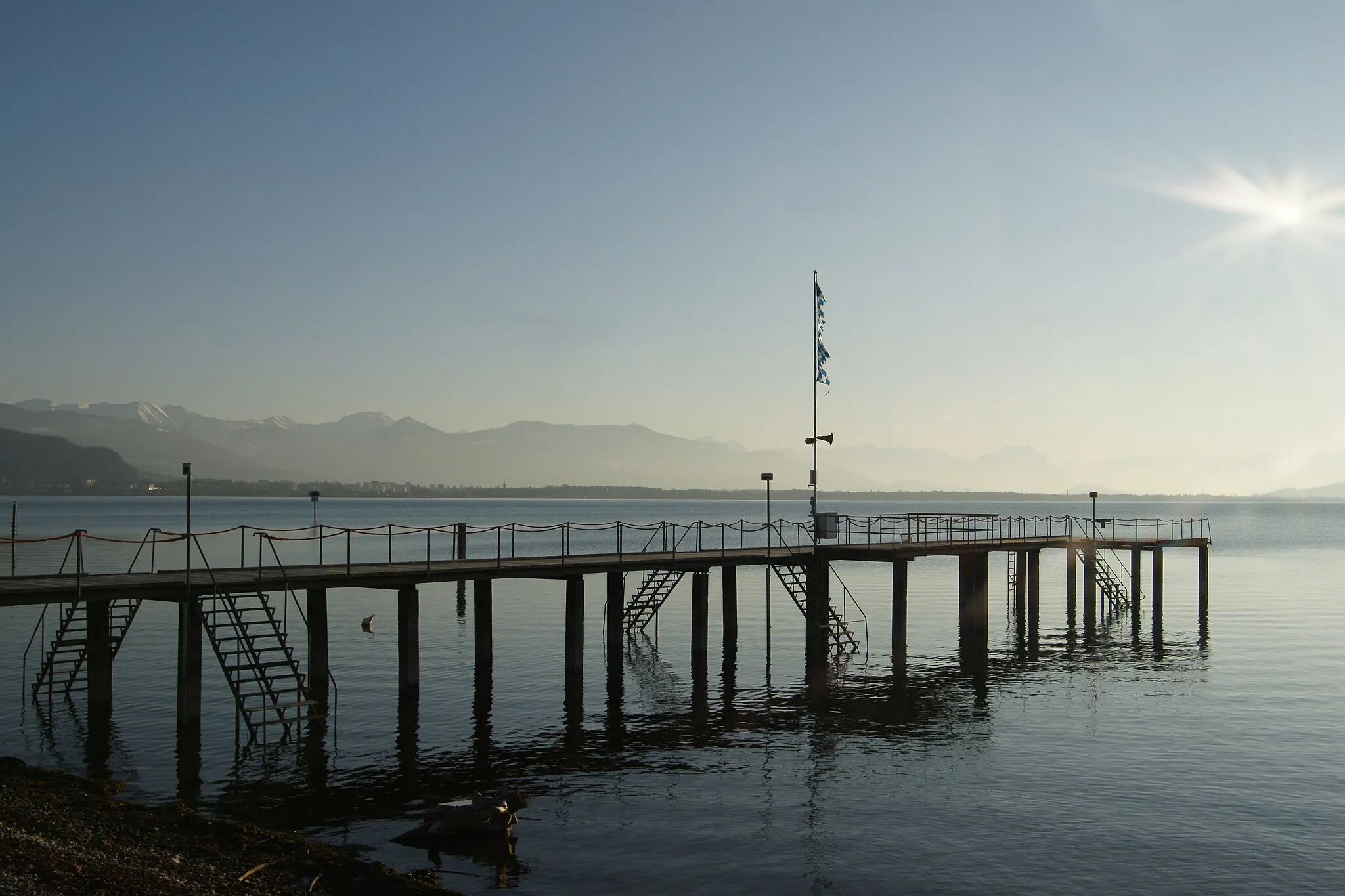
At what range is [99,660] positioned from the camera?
28.7m

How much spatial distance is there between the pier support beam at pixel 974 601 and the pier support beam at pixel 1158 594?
43.3 feet

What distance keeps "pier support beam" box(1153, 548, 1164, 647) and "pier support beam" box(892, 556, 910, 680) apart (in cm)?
1698

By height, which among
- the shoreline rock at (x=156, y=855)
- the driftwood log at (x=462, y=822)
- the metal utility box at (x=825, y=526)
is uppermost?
the metal utility box at (x=825, y=526)

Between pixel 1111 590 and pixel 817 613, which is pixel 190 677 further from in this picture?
pixel 1111 590

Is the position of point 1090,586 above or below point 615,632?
below

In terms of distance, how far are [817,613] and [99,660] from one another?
2421 centimetres

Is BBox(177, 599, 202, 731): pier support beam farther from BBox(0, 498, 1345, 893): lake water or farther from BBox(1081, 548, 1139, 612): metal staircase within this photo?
BBox(1081, 548, 1139, 612): metal staircase

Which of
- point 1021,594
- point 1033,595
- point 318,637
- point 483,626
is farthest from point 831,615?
point 318,637

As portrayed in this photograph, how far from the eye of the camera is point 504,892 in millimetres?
17078

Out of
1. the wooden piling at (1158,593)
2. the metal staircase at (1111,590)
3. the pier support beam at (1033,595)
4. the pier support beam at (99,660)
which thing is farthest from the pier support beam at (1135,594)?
the pier support beam at (99,660)

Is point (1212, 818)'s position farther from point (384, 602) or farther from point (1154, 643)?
point (384, 602)

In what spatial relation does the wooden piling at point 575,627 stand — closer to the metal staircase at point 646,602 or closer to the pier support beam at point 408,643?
the metal staircase at point 646,602

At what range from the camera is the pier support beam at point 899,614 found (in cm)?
3981

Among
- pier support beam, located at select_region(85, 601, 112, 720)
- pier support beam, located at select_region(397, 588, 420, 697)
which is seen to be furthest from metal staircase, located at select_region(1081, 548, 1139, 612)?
pier support beam, located at select_region(85, 601, 112, 720)
